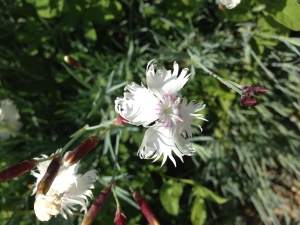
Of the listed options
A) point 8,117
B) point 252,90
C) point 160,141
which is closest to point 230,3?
point 252,90

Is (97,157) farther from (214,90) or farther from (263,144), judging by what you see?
(263,144)

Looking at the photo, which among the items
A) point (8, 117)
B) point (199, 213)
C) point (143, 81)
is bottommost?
point (199, 213)

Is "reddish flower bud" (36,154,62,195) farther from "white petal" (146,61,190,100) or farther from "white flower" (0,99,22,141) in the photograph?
"white flower" (0,99,22,141)

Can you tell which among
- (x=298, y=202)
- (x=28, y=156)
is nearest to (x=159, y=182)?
(x=28, y=156)

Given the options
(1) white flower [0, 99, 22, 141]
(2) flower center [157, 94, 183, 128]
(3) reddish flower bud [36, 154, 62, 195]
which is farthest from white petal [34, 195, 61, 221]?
(1) white flower [0, 99, 22, 141]

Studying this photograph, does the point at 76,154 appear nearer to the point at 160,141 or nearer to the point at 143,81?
the point at 160,141

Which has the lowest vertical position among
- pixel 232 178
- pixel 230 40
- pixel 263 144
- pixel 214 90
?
pixel 232 178

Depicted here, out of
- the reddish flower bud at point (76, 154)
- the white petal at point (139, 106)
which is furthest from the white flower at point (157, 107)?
the reddish flower bud at point (76, 154)
